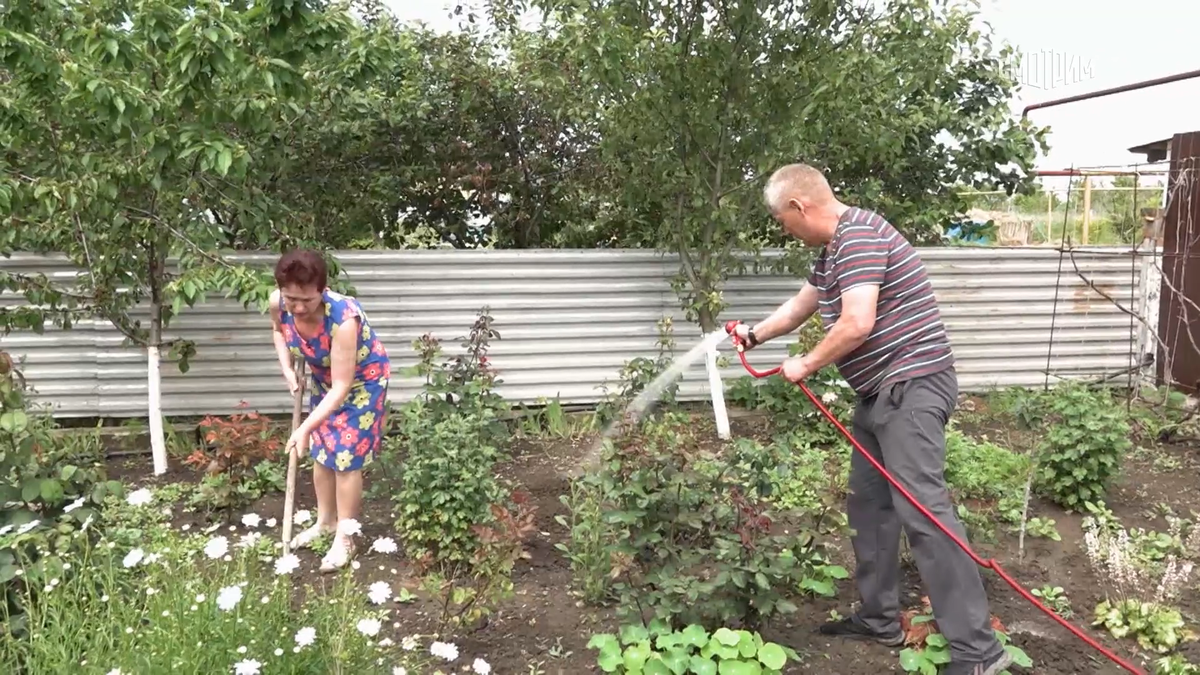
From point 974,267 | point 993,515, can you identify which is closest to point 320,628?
point 993,515

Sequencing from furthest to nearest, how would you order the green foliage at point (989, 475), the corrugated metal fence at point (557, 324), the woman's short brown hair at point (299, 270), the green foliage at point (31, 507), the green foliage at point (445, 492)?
the corrugated metal fence at point (557, 324) → the green foliage at point (989, 475) → the green foliage at point (445, 492) → the woman's short brown hair at point (299, 270) → the green foliage at point (31, 507)

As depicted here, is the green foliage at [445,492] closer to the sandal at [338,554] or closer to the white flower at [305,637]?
the sandal at [338,554]

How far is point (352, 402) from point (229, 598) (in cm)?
156

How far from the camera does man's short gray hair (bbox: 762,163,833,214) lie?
2838 mm

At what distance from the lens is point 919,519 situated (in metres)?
2.71

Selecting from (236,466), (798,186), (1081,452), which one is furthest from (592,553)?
(1081,452)

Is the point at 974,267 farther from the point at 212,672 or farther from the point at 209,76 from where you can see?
the point at 212,672

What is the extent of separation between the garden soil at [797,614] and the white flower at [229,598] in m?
0.95

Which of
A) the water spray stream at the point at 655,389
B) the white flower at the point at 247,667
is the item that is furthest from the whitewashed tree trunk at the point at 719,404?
the white flower at the point at 247,667

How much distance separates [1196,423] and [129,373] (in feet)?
23.8

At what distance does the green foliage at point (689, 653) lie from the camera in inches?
101

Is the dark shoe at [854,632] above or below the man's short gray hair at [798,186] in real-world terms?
below

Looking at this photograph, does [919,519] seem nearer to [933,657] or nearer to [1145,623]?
[933,657]

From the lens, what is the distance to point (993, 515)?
4.28 meters
